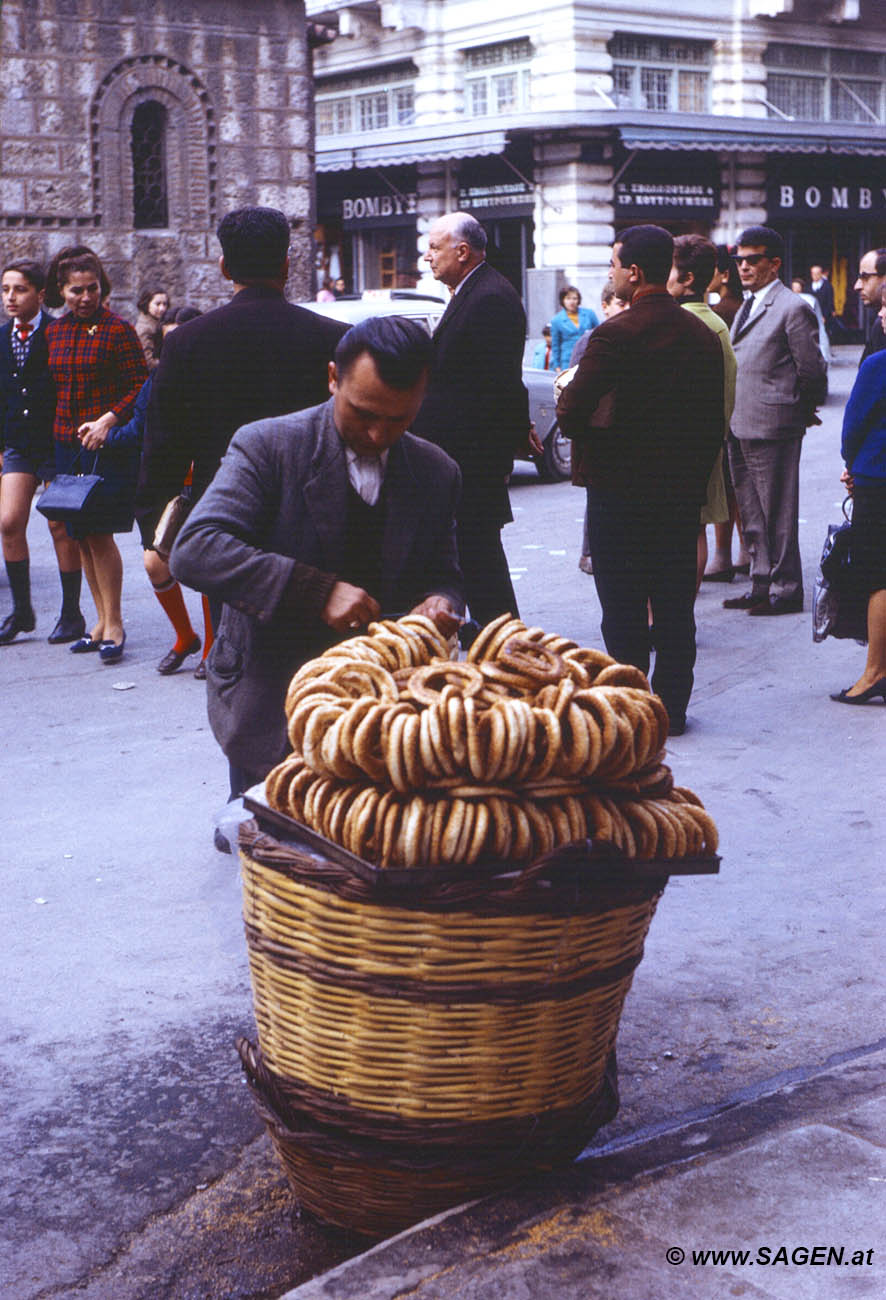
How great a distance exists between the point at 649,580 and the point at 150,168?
13875mm

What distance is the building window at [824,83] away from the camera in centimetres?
3559

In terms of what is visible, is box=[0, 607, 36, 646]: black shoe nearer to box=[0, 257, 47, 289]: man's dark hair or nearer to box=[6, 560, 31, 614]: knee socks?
box=[6, 560, 31, 614]: knee socks

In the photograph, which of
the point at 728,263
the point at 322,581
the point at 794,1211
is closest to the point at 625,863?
the point at 794,1211

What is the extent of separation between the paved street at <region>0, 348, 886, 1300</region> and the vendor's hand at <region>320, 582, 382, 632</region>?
110 cm

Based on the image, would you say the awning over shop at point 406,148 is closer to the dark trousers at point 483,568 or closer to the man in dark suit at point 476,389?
the man in dark suit at point 476,389

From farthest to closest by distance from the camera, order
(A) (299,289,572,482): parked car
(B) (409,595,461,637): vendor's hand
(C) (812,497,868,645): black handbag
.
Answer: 1. (A) (299,289,572,482): parked car
2. (C) (812,497,868,645): black handbag
3. (B) (409,595,461,637): vendor's hand

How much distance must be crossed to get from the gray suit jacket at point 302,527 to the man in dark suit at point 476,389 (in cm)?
345

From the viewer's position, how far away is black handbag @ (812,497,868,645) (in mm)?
7609

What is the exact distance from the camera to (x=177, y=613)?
8594 mm

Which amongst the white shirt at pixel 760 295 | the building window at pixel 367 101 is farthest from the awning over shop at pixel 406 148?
the white shirt at pixel 760 295

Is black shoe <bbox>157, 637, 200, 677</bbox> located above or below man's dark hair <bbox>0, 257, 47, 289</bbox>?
below

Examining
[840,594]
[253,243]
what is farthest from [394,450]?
Answer: [840,594]

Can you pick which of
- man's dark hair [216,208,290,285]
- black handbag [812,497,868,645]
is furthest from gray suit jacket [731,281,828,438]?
man's dark hair [216,208,290,285]
